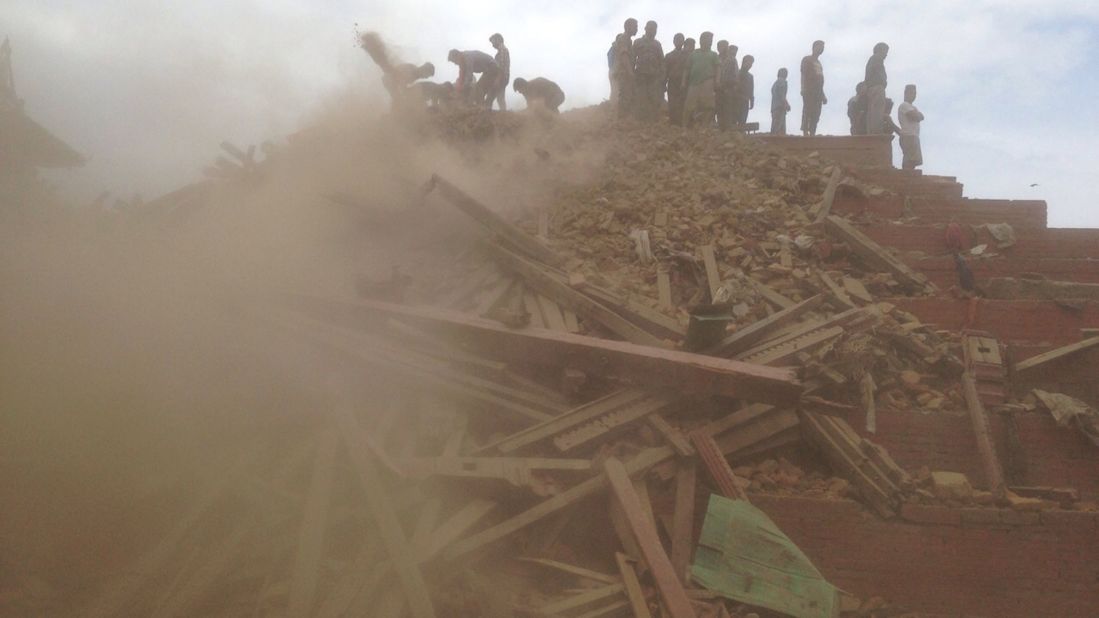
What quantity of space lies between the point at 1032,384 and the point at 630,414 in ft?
13.4

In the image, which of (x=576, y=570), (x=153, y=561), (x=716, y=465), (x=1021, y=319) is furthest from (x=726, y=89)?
(x=153, y=561)

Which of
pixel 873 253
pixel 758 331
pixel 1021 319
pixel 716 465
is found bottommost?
pixel 716 465

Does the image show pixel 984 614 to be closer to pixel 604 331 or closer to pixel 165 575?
pixel 604 331

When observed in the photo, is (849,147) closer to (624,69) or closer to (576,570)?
(624,69)

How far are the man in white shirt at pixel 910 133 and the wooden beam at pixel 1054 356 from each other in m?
7.60

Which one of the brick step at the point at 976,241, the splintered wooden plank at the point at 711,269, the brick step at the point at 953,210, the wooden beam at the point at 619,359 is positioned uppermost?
the brick step at the point at 953,210

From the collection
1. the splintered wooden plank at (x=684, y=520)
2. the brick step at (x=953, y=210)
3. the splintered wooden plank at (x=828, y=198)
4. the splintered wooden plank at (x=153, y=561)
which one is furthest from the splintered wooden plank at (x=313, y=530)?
the brick step at (x=953, y=210)

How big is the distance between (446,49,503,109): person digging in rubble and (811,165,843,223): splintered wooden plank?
6907 mm

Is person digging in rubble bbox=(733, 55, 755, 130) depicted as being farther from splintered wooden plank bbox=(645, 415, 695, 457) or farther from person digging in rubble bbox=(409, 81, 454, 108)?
splintered wooden plank bbox=(645, 415, 695, 457)

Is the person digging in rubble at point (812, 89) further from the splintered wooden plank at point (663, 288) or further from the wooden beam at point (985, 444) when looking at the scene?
the wooden beam at point (985, 444)

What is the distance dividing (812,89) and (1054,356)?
29.9ft

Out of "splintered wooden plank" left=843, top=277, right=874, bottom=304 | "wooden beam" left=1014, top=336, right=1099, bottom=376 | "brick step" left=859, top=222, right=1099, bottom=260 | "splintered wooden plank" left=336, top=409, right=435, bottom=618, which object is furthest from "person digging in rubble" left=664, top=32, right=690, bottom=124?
"splintered wooden plank" left=336, top=409, right=435, bottom=618

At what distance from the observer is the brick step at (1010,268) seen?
30.5 feet

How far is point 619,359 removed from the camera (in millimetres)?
6402
